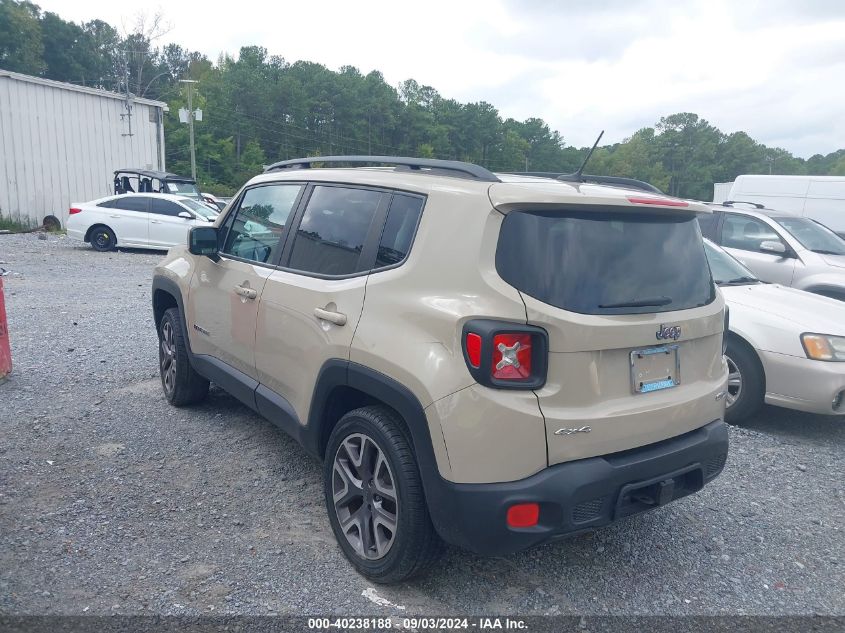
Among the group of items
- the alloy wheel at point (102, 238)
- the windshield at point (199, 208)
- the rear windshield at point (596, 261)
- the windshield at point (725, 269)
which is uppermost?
the rear windshield at point (596, 261)

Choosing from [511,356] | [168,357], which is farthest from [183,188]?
[511,356]

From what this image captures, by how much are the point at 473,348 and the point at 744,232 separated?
7677 mm

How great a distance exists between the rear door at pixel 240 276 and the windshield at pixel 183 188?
18.3 meters

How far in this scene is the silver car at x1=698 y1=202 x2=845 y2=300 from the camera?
8.50 meters

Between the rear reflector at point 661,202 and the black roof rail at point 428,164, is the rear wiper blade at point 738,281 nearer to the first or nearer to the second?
the rear reflector at point 661,202

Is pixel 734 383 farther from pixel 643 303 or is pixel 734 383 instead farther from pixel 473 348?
pixel 473 348

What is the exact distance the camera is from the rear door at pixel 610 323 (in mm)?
2713

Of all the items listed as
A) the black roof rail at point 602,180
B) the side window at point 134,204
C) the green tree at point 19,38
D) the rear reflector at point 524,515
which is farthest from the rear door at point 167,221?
the green tree at point 19,38

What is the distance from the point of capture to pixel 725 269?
6367 millimetres

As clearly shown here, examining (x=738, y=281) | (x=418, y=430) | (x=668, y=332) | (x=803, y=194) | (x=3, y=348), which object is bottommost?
(x=3, y=348)

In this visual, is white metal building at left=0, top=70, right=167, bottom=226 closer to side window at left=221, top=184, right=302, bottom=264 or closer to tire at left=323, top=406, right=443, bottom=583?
side window at left=221, top=184, right=302, bottom=264

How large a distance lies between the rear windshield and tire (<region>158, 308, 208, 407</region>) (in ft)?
10.5

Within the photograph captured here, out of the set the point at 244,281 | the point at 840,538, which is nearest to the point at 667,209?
the point at 840,538

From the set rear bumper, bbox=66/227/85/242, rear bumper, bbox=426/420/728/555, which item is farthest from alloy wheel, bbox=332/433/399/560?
rear bumper, bbox=66/227/85/242
